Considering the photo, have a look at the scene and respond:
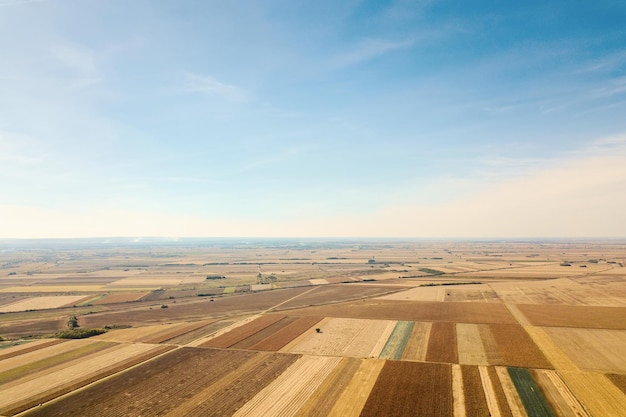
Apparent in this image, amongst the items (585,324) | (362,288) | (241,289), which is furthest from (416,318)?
(241,289)

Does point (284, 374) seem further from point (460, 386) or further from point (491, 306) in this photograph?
point (491, 306)

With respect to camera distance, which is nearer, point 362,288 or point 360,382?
point 360,382

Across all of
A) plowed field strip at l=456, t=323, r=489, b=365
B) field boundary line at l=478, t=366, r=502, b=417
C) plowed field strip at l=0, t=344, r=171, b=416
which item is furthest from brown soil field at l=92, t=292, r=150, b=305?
field boundary line at l=478, t=366, r=502, b=417

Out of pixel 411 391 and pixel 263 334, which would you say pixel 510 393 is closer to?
pixel 411 391

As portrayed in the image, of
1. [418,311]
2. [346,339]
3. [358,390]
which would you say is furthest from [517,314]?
[358,390]

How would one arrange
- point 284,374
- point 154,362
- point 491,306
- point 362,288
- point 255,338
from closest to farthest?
point 284,374 < point 154,362 < point 255,338 < point 491,306 < point 362,288

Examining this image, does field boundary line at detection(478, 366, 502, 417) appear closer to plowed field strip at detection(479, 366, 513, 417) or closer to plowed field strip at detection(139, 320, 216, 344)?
plowed field strip at detection(479, 366, 513, 417)

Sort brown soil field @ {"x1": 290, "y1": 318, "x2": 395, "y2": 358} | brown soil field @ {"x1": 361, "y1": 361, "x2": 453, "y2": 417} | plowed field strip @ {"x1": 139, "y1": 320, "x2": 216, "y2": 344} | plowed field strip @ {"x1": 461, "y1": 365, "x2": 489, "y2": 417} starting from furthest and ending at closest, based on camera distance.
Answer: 1. plowed field strip @ {"x1": 139, "y1": 320, "x2": 216, "y2": 344}
2. brown soil field @ {"x1": 290, "y1": 318, "x2": 395, "y2": 358}
3. brown soil field @ {"x1": 361, "y1": 361, "x2": 453, "y2": 417}
4. plowed field strip @ {"x1": 461, "y1": 365, "x2": 489, "y2": 417}

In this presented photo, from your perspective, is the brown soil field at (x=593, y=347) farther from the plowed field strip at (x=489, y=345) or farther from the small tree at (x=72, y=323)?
the small tree at (x=72, y=323)
